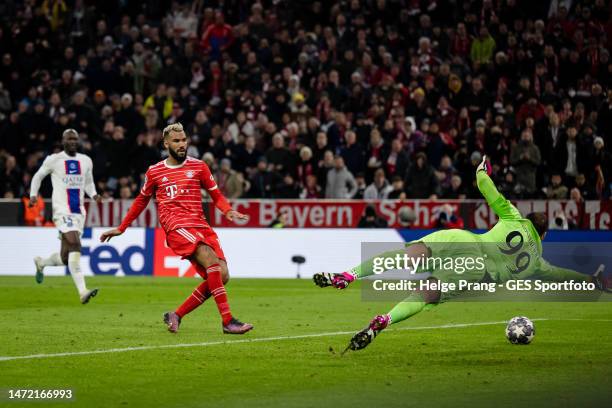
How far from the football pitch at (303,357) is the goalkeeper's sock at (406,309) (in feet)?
1.37

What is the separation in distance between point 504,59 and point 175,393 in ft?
64.7

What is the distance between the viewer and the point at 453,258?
11758mm

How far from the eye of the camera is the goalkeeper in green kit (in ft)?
36.4

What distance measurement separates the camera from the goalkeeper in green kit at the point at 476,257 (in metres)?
11.1

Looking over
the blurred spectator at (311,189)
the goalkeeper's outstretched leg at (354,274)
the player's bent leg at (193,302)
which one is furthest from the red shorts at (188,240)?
the blurred spectator at (311,189)

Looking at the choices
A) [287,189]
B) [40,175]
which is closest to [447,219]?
[287,189]

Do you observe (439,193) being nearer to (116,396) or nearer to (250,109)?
(250,109)

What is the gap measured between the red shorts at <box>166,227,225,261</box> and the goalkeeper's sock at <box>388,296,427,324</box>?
2813 millimetres

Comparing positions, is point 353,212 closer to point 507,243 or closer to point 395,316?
point 507,243

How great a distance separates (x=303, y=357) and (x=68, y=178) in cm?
775

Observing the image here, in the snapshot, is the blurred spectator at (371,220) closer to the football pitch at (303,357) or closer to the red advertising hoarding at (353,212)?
the red advertising hoarding at (353,212)

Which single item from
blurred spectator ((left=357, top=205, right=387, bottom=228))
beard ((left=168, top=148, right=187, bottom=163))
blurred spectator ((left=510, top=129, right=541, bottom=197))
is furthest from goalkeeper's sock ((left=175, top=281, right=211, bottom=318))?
blurred spectator ((left=510, top=129, right=541, bottom=197))

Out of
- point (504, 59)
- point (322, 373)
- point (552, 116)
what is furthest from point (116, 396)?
point (504, 59)

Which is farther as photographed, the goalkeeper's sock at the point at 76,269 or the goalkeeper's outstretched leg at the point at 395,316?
the goalkeeper's sock at the point at 76,269
